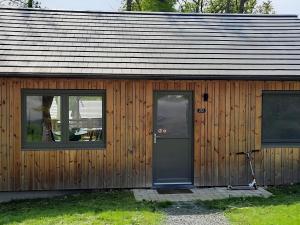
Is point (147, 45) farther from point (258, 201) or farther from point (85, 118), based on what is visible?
point (258, 201)

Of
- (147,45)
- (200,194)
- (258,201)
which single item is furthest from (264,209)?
(147,45)

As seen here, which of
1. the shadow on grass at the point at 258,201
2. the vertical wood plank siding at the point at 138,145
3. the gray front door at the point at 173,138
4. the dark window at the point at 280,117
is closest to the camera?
the shadow on grass at the point at 258,201

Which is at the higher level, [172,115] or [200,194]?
[172,115]

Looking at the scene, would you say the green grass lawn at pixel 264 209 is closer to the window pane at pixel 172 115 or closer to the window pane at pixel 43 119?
the window pane at pixel 172 115

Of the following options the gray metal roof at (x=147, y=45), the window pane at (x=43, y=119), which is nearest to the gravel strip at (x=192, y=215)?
the gray metal roof at (x=147, y=45)

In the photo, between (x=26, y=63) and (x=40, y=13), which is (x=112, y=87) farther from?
(x=40, y=13)

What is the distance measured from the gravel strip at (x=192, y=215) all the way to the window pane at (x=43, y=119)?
10.8ft

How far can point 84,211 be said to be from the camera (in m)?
7.46

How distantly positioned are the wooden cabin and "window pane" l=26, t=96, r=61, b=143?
22mm

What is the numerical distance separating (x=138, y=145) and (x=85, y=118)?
4.42 ft

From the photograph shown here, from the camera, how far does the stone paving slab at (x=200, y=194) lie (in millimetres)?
8734

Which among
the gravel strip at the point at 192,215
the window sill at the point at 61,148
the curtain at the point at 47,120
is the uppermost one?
the curtain at the point at 47,120

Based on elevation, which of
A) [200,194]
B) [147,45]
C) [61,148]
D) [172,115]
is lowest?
[200,194]

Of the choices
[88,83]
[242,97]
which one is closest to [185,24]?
[242,97]
